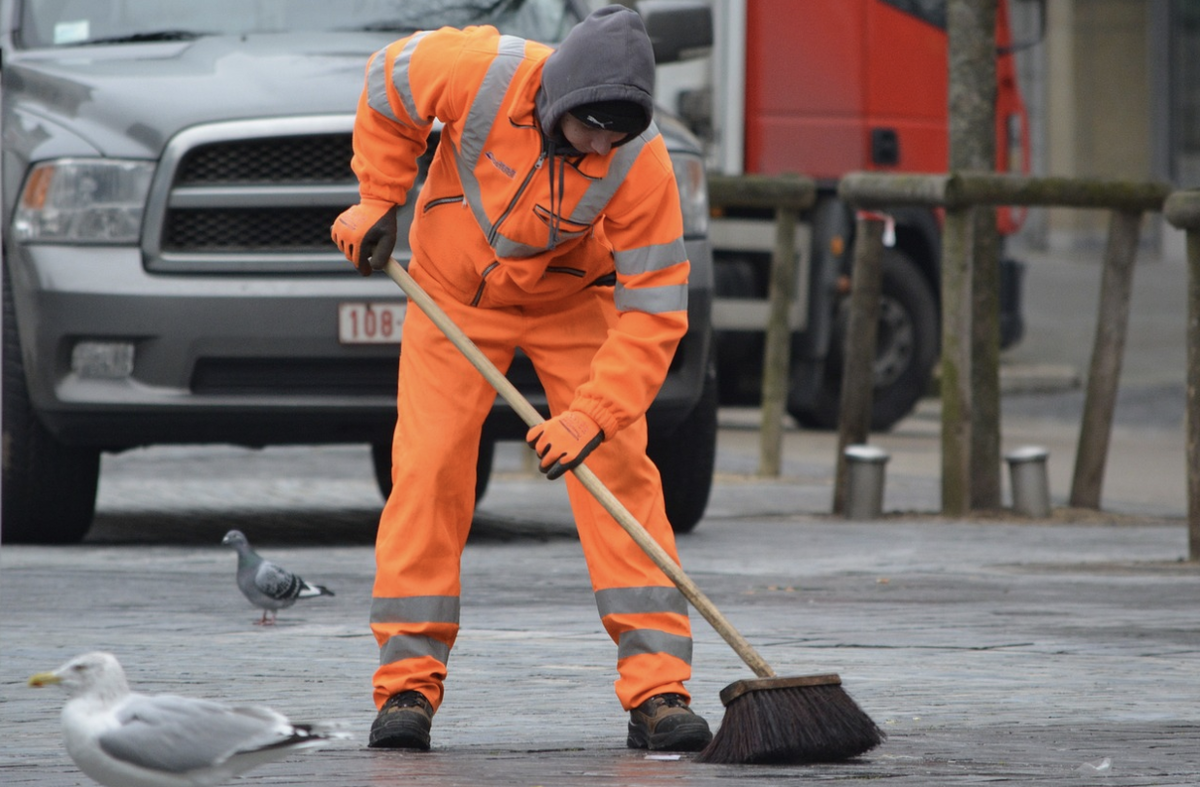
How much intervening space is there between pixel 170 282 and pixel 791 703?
3.27m

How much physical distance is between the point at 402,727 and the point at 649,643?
0.53 m

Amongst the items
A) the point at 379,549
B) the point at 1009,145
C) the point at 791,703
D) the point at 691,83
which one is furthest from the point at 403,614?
the point at 1009,145

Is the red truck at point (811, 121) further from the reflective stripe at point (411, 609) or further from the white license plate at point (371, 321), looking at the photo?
the reflective stripe at point (411, 609)

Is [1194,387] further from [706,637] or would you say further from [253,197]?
[253,197]

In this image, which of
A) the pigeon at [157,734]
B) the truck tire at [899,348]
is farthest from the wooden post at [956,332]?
the pigeon at [157,734]

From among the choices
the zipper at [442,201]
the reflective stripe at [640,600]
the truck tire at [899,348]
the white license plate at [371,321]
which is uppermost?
the zipper at [442,201]

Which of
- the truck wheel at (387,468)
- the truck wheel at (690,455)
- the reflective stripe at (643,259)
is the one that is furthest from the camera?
the truck wheel at (387,468)

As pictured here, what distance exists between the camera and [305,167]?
272 inches

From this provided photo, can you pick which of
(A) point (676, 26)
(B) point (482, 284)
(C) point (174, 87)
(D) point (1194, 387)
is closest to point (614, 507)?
(B) point (482, 284)

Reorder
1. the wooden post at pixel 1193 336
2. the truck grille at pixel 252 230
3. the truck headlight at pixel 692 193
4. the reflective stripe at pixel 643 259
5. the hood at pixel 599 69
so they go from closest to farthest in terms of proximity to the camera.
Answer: the hood at pixel 599 69
the reflective stripe at pixel 643 259
the wooden post at pixel 1193 336
the truck grille at pixel 252 230
the truck headlight at pixel 692 193

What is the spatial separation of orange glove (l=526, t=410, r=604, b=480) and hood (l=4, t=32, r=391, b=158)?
2766 mm

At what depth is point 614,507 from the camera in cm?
434

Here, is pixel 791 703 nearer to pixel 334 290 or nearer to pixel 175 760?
pixel 175 760

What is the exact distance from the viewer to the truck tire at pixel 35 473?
696 centimetres
